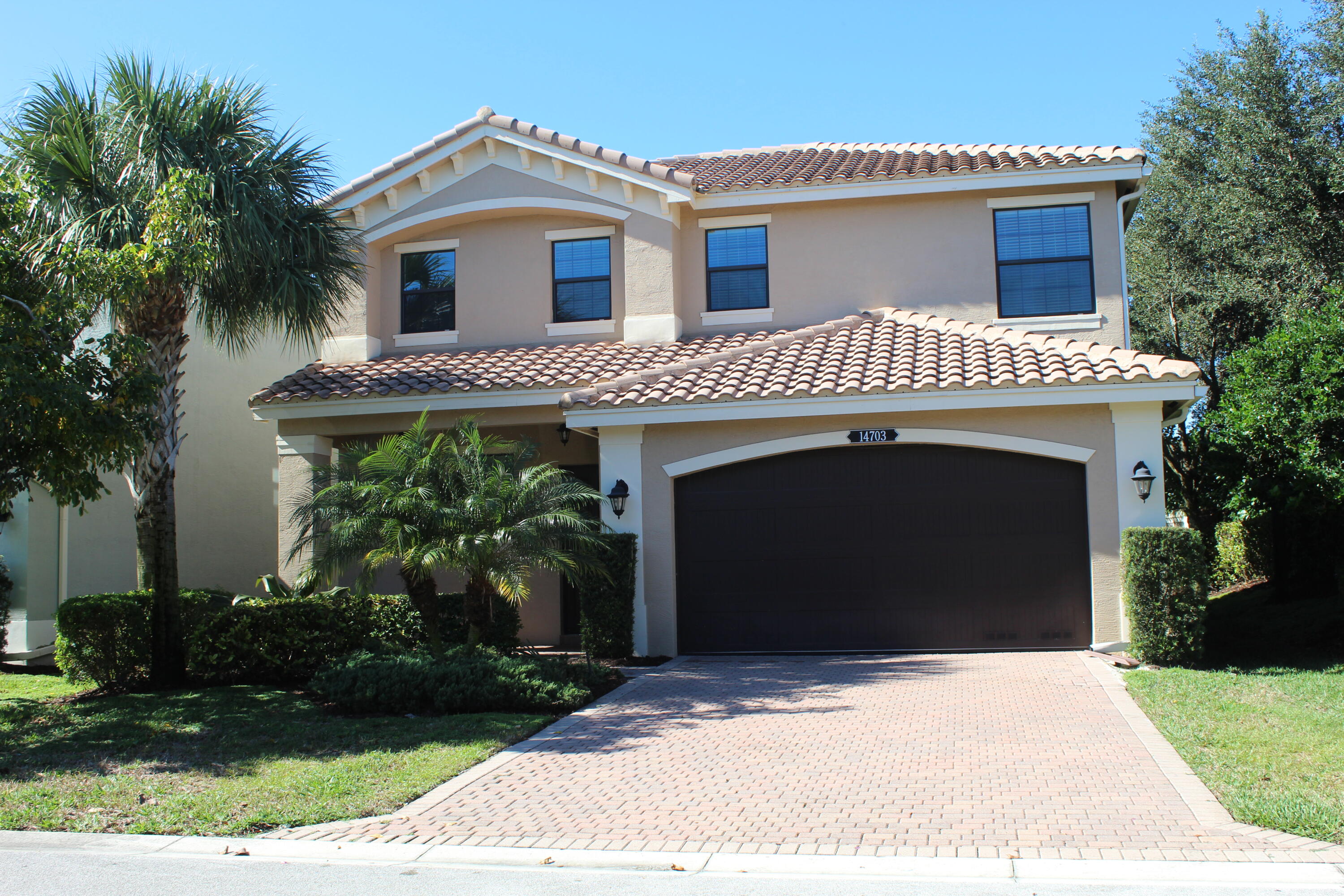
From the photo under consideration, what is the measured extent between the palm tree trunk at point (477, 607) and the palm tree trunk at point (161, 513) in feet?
11.8

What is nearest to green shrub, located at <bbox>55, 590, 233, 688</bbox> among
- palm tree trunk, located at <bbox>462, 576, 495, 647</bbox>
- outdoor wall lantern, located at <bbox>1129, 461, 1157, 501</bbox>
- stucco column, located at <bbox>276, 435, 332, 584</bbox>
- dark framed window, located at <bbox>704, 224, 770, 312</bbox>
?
stucco column, located at <bbox>276, 435, 332, 584</bbox>

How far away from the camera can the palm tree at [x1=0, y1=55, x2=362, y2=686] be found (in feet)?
37.7

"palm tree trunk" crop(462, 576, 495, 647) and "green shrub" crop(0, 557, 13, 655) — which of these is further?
"green shrub" crop(0, 557, 13, 655)

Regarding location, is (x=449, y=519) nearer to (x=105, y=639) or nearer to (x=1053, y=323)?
(x=105, y=639)

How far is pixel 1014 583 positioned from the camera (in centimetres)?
1329

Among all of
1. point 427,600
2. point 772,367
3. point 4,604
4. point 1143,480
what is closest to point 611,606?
point 427,600

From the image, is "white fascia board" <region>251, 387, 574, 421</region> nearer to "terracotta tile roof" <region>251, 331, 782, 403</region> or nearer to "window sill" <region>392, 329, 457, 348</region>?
"terracotta tile roof" <region>251, 331, 782, 403</region>

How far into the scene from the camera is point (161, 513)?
1255 centimetres

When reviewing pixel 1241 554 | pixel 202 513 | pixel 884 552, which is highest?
pixel 202 513

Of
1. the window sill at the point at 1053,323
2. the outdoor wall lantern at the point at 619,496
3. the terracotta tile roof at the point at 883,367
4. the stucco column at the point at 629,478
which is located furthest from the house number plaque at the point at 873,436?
the window sill at the point at 1053,323

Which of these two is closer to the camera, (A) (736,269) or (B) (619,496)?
(B) (619,496)

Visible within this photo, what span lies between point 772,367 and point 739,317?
2.90 metres

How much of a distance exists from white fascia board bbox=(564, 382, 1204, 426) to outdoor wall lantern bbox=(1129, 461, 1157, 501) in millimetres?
810

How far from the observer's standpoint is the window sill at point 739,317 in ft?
56.3
